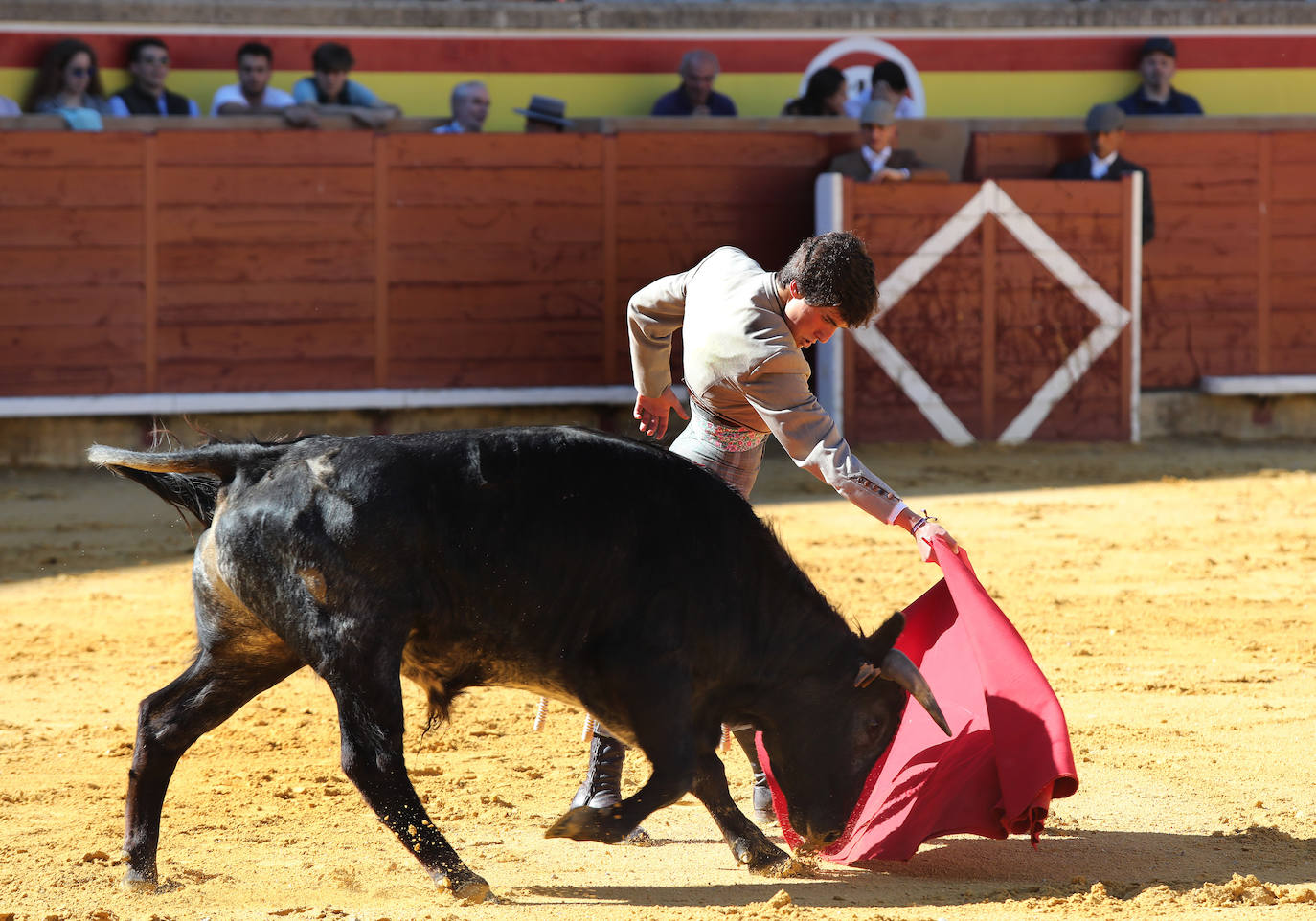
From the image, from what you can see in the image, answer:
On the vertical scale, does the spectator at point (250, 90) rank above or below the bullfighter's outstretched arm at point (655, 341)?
above

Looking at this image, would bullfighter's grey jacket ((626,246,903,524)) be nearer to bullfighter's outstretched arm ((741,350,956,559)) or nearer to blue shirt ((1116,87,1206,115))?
bullfighter's outstretched arm ((741,350,956,559))

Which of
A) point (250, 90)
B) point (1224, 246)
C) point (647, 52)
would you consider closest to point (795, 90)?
point (647, 52)

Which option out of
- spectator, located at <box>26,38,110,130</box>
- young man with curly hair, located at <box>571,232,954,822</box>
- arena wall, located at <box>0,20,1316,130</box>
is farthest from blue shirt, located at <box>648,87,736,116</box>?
young man with curly hair, located at <box>571,232,954,822</box>

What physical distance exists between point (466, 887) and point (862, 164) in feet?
20.9

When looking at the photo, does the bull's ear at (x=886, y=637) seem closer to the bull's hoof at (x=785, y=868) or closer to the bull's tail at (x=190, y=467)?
the bull's hoof at (x=785, y=868)

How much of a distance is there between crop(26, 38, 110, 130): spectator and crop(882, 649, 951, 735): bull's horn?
606 centimetres

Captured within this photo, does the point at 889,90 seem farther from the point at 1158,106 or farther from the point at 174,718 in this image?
the point at 174,718

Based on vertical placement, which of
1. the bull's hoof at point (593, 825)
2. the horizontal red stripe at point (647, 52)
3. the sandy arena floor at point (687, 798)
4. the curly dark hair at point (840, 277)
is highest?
the horizontal red stripe at point (647, 52)

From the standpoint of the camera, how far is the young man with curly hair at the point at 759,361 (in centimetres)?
272

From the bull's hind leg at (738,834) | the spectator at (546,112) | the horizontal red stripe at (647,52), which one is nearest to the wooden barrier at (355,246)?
the spectator at (546,112)

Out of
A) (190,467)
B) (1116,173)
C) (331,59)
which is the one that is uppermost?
(331,59)

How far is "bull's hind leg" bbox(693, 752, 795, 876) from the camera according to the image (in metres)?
2.90

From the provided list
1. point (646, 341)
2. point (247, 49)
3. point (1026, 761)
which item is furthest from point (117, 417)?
point (1026, 761)

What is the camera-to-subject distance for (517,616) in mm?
2691
